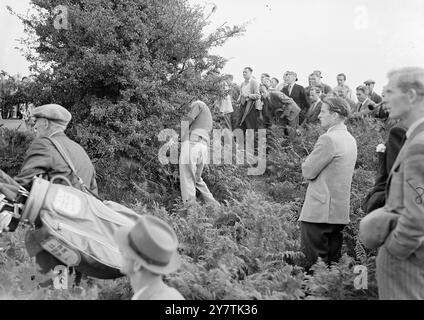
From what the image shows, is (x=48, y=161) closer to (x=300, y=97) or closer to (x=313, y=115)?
(x=313, y=115)

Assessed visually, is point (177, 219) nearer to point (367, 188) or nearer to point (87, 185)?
point (87, 185)

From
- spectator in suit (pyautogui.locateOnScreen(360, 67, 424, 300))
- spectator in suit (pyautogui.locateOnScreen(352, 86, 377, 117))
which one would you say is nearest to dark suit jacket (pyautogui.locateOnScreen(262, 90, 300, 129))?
spectator in suit (pyautogui.locateOnScreen(352, 86, 377, 117))

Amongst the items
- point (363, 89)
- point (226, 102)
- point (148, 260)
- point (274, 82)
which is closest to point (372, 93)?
point (363, 89)

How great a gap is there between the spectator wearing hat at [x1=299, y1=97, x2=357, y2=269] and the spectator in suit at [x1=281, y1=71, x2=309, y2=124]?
261 inches

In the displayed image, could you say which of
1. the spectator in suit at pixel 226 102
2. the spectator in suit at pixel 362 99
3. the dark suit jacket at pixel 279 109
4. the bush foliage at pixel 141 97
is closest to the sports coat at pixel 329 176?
the bush foliage at pixel 141 97

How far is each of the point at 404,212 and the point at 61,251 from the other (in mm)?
2672

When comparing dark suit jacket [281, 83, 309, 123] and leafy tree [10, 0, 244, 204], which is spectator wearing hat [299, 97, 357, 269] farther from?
dark suit jacket [281, 83, 309, 123]

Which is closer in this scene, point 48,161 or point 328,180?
point 48,161

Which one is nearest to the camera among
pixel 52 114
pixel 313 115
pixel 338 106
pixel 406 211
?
pixel 406 211

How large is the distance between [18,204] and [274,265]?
8.91ft

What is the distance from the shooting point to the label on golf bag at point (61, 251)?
15.1ft

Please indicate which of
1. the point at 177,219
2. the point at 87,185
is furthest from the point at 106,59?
the point at 87,185

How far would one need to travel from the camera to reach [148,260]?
3.01 m

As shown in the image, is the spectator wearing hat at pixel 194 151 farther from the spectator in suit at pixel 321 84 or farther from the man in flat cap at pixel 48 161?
the spectator in suit at pixel 321 84
